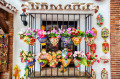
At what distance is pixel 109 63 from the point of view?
8.04ft

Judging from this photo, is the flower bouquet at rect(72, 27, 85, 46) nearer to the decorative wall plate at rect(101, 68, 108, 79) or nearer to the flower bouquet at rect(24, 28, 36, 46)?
the flower bouquet at rect(24, 28, 36, 46)

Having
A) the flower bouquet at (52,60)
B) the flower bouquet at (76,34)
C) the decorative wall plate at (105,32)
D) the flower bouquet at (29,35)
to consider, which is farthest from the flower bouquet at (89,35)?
the flower bouquet at (29,35)

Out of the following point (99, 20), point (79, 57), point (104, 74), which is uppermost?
point (99, 20)

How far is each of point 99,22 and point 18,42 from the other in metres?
2.45

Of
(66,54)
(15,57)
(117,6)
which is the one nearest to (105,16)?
(117,6)

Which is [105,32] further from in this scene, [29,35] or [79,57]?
[29,35]

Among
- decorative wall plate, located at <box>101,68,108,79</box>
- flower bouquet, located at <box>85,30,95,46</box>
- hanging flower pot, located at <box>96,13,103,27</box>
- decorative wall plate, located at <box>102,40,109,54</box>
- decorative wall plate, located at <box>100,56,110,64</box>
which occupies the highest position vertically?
hanging flower pot, located at <box>96,13,103,27</box>

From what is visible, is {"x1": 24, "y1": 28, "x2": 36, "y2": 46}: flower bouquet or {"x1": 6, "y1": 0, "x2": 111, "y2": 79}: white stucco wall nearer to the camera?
{"x1": 24, "y1": 28, "x2": 36, "y2": 46}: flower bouquet

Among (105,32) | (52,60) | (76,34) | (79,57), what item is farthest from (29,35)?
(105,32)

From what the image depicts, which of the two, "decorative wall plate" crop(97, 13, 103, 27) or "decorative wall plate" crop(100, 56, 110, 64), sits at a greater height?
"decorative wall plate" crop(97, 13, 103, 27)

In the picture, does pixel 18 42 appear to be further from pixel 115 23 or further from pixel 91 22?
pixel 115 23

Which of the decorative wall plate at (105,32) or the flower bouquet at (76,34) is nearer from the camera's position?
the flower bouquet at (76,34)

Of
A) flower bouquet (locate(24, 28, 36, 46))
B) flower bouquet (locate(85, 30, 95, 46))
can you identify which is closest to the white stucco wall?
flower bouquet (locate(85, 30, 95, 46))

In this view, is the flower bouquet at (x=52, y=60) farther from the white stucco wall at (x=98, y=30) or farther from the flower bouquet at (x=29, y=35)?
the white stucco wall at (x=98, y=30)
